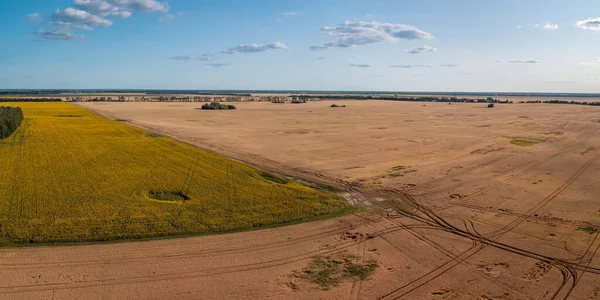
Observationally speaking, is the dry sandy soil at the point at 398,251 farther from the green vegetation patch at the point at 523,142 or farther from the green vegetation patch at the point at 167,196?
the green vegetation patch at the point at 523,142

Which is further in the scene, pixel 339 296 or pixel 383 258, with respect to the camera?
pixel 383 258

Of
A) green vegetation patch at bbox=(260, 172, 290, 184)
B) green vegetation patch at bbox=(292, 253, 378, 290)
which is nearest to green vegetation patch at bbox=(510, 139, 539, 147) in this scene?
green vegetation patch at bbox=(260, 172, 290, 184)

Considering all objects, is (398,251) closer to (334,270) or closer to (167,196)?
(334,270)

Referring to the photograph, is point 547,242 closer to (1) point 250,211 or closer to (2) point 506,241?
(2) point 506,241

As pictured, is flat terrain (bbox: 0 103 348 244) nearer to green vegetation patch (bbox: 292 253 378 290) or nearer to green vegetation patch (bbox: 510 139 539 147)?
green vegetation patch (bbox: 292 253 378 290)

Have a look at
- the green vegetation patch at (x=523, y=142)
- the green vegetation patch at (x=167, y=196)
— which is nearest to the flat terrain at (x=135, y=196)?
the green vegetation patch at (x=167, y=196)

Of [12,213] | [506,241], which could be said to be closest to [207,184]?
[12,213]
